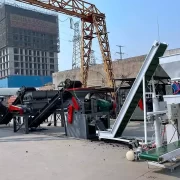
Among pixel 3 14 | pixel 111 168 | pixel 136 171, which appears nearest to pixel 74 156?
pixel 111 168

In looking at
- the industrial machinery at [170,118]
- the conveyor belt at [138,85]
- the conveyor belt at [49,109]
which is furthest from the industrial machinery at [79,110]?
the industrial machinery at [170,118]

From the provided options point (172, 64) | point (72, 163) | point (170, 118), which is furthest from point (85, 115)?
point (172, 64)

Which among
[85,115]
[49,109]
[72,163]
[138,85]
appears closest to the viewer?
[72,163]

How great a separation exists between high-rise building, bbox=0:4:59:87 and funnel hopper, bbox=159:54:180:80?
76921mm

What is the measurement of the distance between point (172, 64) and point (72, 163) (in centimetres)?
299

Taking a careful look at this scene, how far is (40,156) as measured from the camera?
6.48 metres

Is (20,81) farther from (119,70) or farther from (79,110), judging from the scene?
(79,110)

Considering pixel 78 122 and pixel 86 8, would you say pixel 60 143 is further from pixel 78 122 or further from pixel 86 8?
pixel 86 8

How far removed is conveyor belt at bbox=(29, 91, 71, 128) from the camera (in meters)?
9.65

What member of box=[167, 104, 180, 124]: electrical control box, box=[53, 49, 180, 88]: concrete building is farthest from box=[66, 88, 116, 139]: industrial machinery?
box=[53, 49, 180, 88]: concrete building

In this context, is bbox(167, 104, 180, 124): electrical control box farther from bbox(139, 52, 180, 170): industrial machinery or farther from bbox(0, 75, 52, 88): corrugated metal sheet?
bbox(0, 75, 52, 88): corrugated metal sheet

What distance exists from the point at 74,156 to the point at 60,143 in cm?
193

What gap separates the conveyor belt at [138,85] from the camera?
557 cm

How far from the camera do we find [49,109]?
10.3 m
